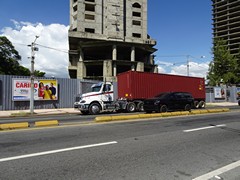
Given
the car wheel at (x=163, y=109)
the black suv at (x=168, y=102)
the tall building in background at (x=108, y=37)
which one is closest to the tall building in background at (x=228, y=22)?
the tall building in background at (x=108, y=37)

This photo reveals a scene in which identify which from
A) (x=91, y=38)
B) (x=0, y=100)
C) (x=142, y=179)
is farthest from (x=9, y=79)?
(x=91, y=38)

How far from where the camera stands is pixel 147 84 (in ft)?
64.3

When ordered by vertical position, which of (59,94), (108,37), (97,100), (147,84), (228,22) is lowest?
(97,100)

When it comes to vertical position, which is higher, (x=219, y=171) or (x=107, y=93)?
(x=107, y=93)

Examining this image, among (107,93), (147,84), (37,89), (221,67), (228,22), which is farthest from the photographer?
(228,22)

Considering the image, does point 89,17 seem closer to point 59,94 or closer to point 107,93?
point 59,94

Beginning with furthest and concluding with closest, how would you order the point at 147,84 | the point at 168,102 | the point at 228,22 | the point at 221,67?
the point at 228,22, the point at 221,67, the point at 147,84, the point at 168,102

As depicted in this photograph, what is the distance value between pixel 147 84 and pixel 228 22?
116m

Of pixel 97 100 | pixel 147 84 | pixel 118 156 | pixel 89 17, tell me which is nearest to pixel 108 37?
pixel 89 17

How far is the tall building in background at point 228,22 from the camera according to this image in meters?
109

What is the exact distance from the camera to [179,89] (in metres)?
22.0

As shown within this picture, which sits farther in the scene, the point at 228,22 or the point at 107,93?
the point at 228,22

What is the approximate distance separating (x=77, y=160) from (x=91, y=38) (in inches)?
1896

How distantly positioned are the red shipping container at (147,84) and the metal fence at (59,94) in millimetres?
6026
